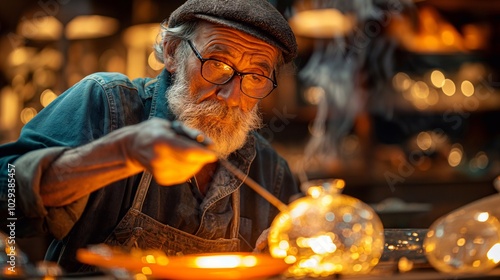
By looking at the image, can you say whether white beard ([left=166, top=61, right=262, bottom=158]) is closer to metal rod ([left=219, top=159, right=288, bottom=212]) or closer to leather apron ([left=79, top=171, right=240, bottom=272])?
metal rod ([left=219, top=159, right=288, bottom=212])

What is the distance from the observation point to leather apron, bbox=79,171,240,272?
78.3 inches

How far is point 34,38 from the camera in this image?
4.58 m

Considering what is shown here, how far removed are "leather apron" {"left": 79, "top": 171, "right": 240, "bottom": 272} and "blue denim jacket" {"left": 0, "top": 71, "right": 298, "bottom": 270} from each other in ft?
0.08

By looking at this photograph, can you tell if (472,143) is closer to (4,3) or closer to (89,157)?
(4,3)

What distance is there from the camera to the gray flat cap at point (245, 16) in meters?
2.04

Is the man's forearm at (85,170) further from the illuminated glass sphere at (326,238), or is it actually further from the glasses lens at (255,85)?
the glasses lens at (255,85)

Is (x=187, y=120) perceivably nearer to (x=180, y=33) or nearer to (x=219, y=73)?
(x=219, y=73)

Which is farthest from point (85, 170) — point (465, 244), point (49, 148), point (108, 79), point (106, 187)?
point (465, 244)

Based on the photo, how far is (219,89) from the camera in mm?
2062

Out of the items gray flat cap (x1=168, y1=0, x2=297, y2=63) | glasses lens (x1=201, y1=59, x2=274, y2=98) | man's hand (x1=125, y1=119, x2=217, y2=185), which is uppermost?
gray flat cap (x1=168, y1=0, x2=297, y2=63)

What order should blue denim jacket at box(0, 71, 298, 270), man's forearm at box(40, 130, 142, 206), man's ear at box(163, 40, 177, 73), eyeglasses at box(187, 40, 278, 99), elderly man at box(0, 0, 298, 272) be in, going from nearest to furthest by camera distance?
man's forearm at box(40, 130, 142, 206) < blue denim jacket at box(0, 71, 298, 270) < elderly man at box(0, 0, 298, 272) < eyeglasses at box(187, 40, 278, 99) < man's ear at box(163, 40, 177, 73)

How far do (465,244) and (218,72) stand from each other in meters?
0.80

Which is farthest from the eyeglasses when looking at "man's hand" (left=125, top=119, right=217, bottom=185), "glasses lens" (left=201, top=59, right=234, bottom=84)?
"man's hand" (left=125, top=119, right=217, bottom=185)

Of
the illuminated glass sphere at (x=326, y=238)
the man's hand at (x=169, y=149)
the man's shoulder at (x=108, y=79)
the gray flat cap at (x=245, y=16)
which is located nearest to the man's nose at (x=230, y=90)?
the gray flat cap at (x=245, y=16)
